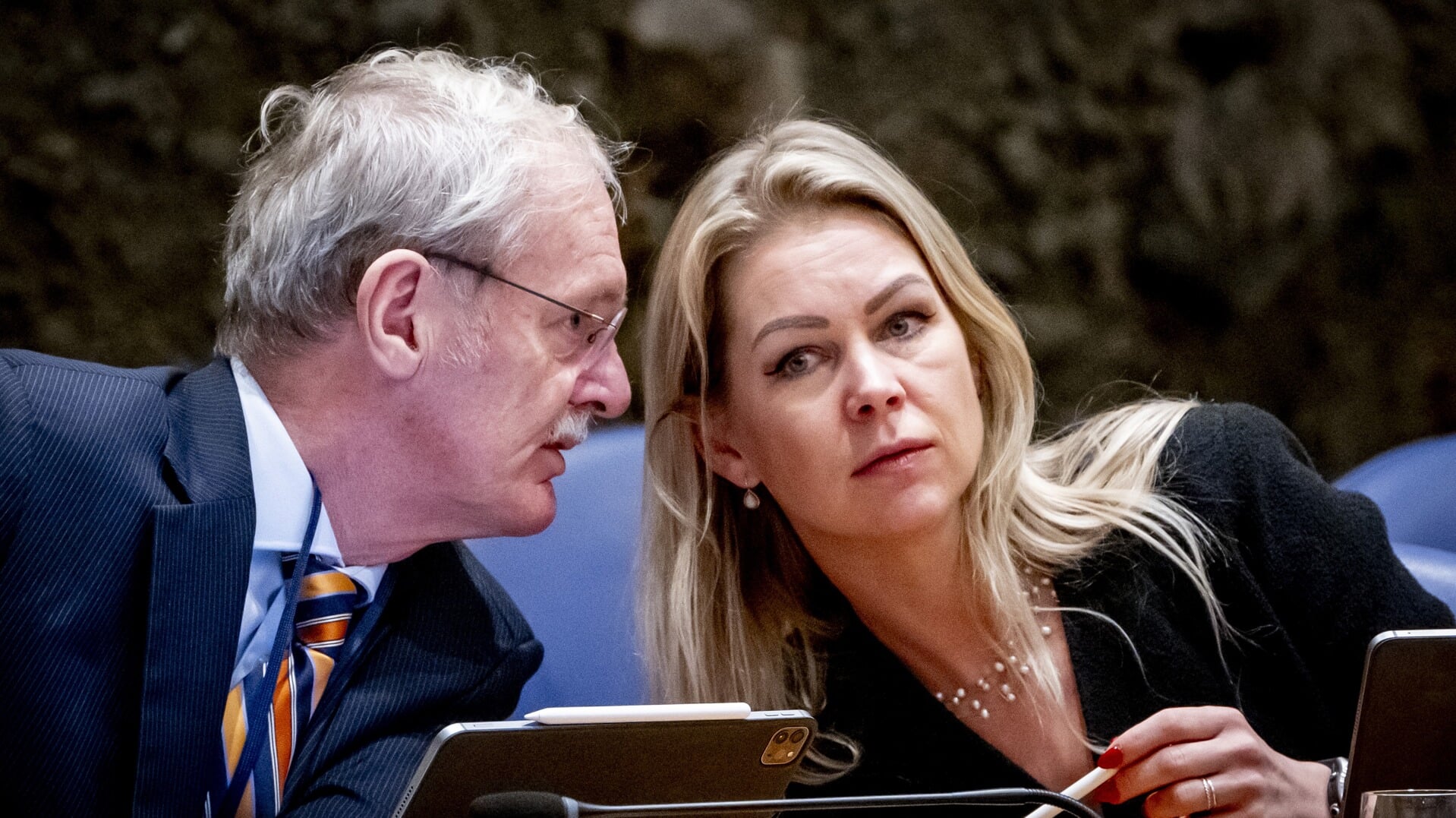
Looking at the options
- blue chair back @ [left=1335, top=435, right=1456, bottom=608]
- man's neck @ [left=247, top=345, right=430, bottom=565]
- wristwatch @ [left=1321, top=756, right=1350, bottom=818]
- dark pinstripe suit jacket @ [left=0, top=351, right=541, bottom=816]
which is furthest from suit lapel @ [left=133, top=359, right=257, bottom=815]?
blue chair back @ [left=1335, top=435, right=1456, bottom=608]

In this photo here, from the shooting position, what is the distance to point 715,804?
998 mm

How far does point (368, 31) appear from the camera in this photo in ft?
8.13

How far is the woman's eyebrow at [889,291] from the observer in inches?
66.2

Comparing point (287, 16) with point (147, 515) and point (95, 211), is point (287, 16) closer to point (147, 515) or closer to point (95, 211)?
point (95, 211)

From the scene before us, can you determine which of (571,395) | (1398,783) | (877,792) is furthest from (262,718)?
(1398,783)

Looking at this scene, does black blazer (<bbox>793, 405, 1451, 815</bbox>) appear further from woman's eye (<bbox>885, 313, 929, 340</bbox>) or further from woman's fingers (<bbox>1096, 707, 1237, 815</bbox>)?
woman's eye (<bbox>885, 313, 929, 340</bbox>)

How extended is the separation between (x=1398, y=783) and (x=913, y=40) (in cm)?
181

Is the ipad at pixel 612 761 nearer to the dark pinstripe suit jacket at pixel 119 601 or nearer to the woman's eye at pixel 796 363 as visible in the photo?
the dark pinstripe suit jacket at pixel 119 601

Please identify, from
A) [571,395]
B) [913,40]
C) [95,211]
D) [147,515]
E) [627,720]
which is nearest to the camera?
[627,720]

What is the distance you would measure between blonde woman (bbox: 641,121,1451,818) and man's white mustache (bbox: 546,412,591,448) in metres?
0.17

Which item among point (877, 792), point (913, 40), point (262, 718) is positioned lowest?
point (877, 792)

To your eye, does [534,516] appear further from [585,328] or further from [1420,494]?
[1420,494]

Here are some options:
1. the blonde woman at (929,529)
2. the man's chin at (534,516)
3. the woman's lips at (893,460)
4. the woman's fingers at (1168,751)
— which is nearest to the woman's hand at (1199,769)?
the woman's fingers at (1168,751)

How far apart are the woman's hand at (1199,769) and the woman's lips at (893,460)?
38 cm
